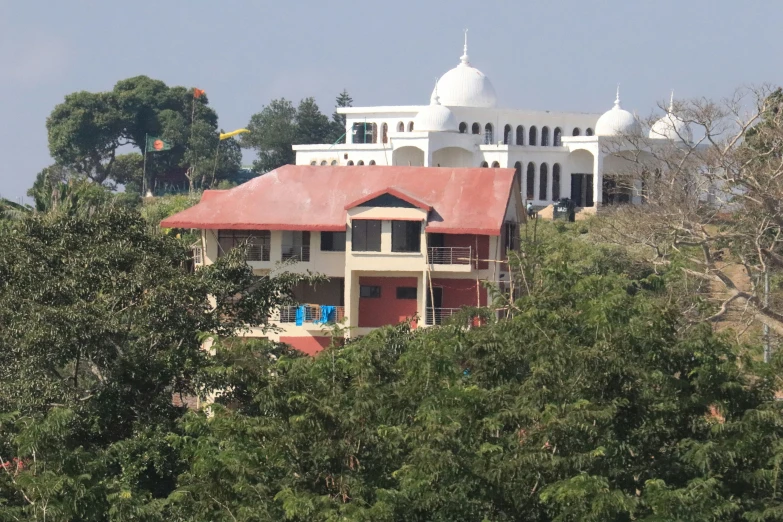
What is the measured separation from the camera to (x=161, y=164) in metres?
90.4

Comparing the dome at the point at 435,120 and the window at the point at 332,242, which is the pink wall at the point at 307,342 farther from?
the dome at the point at 435,120

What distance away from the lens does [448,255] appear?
3553cm

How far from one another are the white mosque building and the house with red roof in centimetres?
2364

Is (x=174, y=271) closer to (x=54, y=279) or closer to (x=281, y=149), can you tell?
(x=54, y=279)

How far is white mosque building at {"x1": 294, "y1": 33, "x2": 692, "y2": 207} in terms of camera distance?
6134cm

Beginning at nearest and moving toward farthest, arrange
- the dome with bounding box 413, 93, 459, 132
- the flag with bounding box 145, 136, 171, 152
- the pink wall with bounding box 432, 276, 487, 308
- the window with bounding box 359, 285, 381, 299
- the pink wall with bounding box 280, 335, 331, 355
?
the pink wall with bounding box 280, 335, 331, 355, the pink wall with bounding box 432, 276, 487, 308, the window with bounding box 359, 285, 381, 299, the dome with bounding box 413, 93, 459, 132, the flag with bounding box 145, 136, 171, 152

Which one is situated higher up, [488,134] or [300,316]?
[488,134]

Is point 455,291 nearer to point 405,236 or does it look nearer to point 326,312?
point 405,236

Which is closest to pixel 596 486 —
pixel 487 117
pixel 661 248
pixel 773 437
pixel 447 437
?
pixel 447 437

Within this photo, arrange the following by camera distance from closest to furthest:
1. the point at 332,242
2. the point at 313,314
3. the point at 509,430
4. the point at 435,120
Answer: the point at 509,430 → the point at 313,314 → the point at 332,242 → the point at 435,120

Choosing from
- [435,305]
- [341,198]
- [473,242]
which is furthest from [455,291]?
[341,198]

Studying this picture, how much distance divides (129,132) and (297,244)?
5673 centimetres

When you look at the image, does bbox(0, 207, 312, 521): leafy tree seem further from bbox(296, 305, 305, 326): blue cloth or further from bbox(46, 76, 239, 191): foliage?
bbox(46, 76, 239, 191): foliage

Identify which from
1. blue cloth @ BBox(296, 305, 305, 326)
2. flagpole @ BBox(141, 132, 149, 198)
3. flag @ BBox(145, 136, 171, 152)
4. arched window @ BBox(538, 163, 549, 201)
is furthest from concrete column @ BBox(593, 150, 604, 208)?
flag @ BBox(145, 136, 171, 152)
